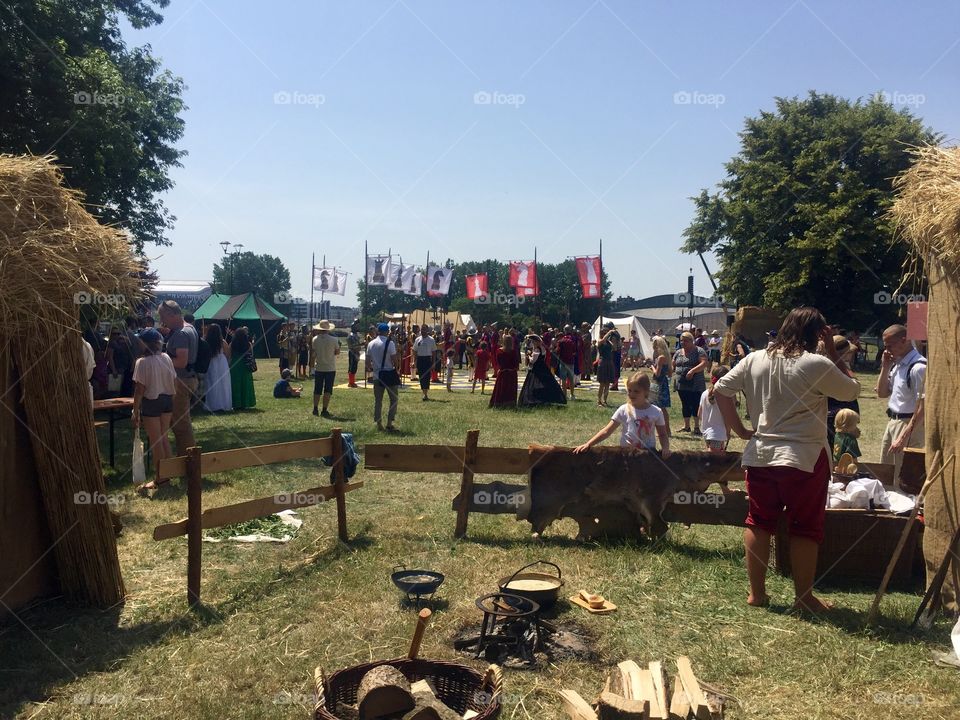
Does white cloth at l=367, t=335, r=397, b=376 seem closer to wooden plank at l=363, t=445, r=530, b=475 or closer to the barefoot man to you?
wooden plank at l=363, t=445, r=530, b=475

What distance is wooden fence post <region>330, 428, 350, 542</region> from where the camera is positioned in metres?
6.84

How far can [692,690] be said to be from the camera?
12.4ft

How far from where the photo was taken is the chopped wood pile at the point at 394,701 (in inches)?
140

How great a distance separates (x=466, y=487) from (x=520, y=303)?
38.5 m

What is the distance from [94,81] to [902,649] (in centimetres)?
1226

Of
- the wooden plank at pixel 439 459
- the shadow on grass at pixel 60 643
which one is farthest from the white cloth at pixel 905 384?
the shadow on grass at pixel 60 643

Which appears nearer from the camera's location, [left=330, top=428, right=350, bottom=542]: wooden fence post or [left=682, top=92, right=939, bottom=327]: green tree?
[left=330, top=428, right=350, bottom=542]: wooden fence post

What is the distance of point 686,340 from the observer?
11977mm

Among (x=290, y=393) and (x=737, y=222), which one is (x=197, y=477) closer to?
(x=290, y=393)

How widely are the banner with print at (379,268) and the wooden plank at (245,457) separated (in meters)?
29.1

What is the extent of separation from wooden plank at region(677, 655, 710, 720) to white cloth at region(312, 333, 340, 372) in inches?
429

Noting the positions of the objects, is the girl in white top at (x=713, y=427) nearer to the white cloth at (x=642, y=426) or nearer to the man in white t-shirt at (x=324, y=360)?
the white cloth at (x=642, y=426)

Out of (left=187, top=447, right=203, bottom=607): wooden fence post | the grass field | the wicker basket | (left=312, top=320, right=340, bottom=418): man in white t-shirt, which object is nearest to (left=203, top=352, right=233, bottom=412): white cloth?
(left=312, top=320, right=340, bottom=418): man in white t-shirt

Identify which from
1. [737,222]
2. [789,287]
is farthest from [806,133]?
[789,287]
